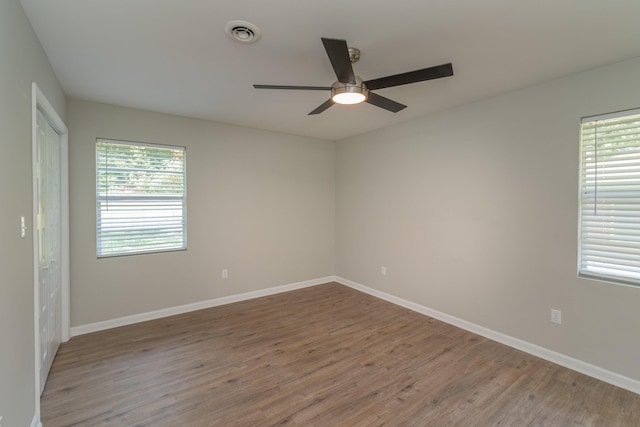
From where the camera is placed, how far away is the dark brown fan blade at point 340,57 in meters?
1.52

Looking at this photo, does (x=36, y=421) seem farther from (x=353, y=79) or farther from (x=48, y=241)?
(x=353, y=79)

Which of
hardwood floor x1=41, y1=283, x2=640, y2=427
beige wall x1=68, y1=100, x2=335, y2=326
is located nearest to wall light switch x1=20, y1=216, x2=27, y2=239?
hardwood floor x1=41, y1=283, x2=640, y2=427

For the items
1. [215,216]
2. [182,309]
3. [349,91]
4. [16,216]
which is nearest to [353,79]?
[349,91]

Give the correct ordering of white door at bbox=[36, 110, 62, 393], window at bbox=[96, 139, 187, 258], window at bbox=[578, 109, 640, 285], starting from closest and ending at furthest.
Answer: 1. white door at bbox=[36, 110, 62, 393]
2. window at bbox=[578, 109, 640, 285]
3. window at bbox=[96, 139, 187, 258]

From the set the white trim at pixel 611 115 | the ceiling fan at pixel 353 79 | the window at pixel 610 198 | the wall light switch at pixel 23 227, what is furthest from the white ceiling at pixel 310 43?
the wall light switch at pixel 23 227

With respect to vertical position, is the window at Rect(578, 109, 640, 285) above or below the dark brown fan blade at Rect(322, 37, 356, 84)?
below

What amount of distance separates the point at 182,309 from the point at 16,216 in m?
2.54

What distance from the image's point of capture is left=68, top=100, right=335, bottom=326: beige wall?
10.5ft

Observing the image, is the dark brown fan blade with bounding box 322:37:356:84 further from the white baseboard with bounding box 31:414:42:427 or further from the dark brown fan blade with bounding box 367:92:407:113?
the white baseboard with bounding box 31:414:42:427

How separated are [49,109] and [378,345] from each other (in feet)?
11.4

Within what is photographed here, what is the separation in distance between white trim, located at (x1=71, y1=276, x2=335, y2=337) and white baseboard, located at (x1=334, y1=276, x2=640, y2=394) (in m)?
1.53

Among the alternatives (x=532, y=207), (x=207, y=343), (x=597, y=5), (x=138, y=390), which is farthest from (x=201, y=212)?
(x=597, y=5)

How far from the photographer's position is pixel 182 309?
3.77m

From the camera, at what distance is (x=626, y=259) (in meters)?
2.33
